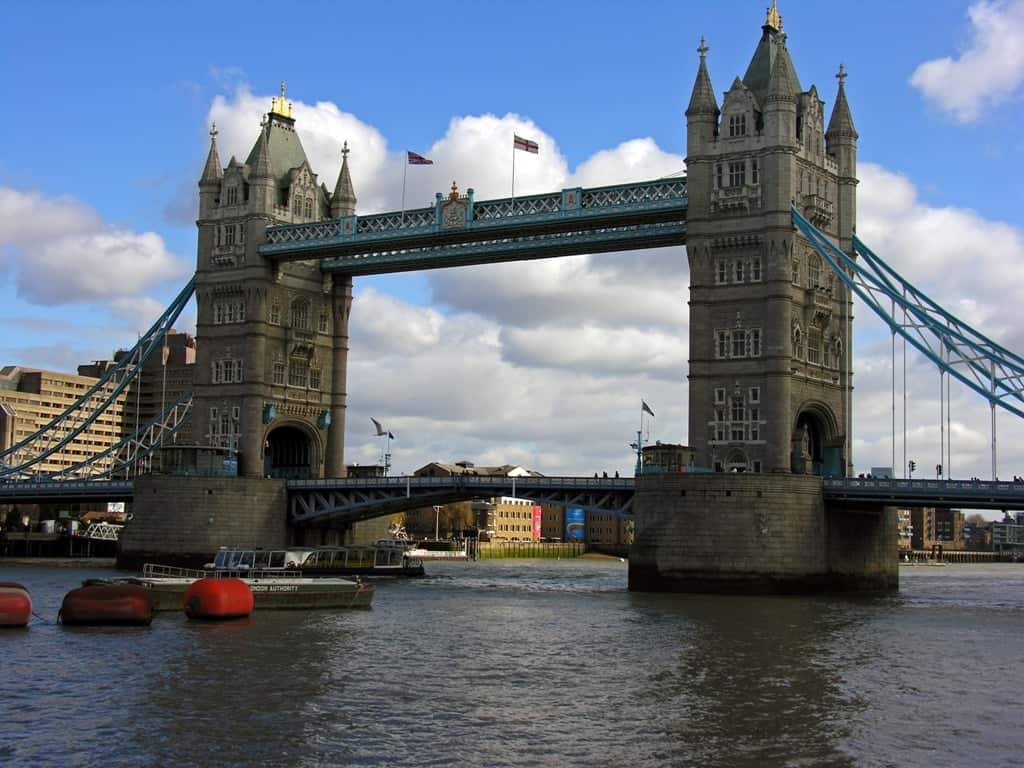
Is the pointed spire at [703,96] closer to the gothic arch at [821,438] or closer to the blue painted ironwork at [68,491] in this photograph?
the gothic arch at [821,438]

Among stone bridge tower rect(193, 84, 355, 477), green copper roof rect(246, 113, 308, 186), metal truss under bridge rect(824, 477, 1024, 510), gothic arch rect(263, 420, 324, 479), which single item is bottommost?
metal truss under bridge rect(824, 477, 1024, 510)

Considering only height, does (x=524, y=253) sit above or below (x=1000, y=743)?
above

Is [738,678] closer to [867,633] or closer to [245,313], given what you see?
[867,633]

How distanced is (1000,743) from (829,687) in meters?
8.83

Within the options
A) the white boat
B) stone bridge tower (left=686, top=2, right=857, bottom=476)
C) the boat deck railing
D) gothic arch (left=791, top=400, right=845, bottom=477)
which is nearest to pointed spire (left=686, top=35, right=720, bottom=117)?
stone bridge tower (left=686, top=2, right=857, bottom=476)

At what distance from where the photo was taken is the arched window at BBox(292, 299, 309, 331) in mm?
A: 112125

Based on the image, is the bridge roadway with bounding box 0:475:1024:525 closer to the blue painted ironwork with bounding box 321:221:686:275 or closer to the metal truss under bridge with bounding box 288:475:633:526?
the metal truss under bridge with bounding box 288:475:633:526

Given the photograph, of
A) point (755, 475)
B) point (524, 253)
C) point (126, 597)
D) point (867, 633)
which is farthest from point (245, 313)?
point (867, 633)

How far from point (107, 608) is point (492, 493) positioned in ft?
147

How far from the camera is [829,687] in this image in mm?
44031

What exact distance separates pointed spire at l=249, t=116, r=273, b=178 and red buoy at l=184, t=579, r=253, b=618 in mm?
53755

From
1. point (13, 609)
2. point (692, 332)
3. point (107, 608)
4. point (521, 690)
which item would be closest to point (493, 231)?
point (692, 332)

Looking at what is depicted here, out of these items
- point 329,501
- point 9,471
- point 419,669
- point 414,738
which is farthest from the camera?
point 9,471

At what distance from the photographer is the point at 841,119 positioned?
9250 centimetres
